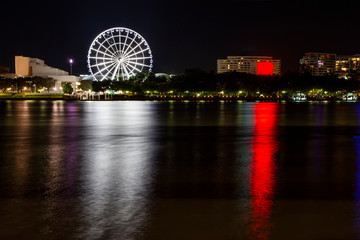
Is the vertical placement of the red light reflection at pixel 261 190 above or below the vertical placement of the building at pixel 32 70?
below

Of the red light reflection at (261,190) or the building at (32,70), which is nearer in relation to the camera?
the red light reflection at (261,190)

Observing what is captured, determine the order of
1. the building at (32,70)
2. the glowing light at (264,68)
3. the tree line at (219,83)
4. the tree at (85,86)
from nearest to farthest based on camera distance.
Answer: the tree line at (219,83)
the tree at (85,86)
the building at (32,70)
the glowing light at (264,68)

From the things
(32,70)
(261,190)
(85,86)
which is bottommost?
(261,190)

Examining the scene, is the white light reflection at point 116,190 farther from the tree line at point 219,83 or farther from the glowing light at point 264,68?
the glowing light at point 264,68

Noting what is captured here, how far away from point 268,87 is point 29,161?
398ft

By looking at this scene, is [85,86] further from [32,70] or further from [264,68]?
[264,68]

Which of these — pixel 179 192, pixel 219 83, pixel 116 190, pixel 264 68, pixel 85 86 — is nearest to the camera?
pixel 179 192

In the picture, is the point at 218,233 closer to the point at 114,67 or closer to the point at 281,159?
the point at 281,159

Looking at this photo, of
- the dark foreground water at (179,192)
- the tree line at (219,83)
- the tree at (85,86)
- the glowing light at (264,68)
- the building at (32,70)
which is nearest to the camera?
the dark foreground water at (179,192)

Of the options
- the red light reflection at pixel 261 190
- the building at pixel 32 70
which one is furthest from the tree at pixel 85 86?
the red light reflection at pixel 261 190

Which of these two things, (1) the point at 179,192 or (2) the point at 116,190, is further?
(2) the point at 116,190

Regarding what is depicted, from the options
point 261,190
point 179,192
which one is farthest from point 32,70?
point 261,190

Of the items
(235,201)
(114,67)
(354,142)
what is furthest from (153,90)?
(235,201)

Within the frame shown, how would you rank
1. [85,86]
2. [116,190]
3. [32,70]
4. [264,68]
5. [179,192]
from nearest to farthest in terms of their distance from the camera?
1. [179,192]
2. [116,190]
3. [85,86]
4. [32,70]
5. [264,68]
